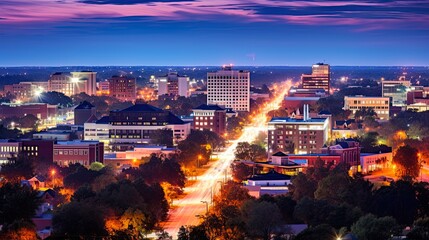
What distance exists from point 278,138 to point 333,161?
1168 cm

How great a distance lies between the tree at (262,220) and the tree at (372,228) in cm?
321

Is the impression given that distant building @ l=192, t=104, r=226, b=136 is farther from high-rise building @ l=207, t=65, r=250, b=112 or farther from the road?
high-rise building @ l=207, t=65, r=250, b=112


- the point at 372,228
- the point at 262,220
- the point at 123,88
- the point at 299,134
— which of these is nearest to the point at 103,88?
Answer: the point at 123,88

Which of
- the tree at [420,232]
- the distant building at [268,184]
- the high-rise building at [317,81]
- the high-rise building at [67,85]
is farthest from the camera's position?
the high-rise building at [317,81]

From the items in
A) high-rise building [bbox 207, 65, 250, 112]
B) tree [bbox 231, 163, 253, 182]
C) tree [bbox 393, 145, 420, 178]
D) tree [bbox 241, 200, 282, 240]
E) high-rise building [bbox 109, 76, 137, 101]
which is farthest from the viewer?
high-rise building [bbox 109, 76, 137, 101]

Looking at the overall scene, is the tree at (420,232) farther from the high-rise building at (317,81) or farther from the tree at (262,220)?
the high-rise building at (317,81)

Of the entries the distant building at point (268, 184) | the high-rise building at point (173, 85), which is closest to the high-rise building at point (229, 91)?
the high-rise building at point (173, 85)

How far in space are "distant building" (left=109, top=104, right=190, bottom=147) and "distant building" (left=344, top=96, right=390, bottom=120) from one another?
98.4 ft

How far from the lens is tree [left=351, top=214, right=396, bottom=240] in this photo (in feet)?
110

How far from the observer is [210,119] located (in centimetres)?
8719

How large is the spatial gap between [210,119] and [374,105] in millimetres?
25719

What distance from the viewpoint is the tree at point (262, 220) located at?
36219 millimetres

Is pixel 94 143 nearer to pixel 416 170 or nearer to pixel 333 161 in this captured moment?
pixel 333 161


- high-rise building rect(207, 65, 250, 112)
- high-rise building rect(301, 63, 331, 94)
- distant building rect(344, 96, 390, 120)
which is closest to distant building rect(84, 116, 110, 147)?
distant building rect(344, 96, 390, 120)
